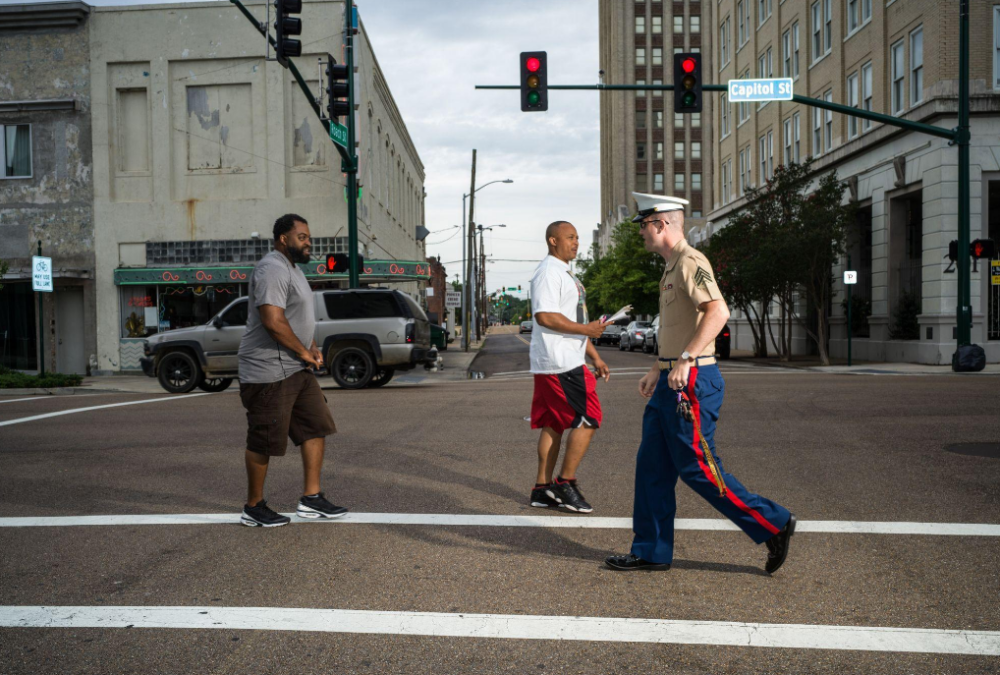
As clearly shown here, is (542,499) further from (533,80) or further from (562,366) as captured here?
(533,80)

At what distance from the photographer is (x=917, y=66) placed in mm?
25281

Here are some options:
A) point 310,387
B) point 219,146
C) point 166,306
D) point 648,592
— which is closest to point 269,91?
point 219,146

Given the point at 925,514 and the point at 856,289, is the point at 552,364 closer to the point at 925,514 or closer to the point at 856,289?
the point at 925,514

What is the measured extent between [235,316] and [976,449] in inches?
522

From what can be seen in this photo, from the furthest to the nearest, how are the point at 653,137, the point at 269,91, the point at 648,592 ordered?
the point at 653,137 < the point at 269,91 < the point at 648,592

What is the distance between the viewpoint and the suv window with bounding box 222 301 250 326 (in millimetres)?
17172

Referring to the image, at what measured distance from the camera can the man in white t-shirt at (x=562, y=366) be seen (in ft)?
19.6

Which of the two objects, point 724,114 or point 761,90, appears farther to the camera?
point 724,114

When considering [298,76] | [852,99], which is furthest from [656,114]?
[298,76]

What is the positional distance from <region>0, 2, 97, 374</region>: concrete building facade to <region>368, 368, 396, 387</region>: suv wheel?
528 inches

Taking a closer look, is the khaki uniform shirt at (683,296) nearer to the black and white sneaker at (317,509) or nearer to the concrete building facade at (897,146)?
the black and white sneaker at (317,509)

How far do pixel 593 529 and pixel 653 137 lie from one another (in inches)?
3583

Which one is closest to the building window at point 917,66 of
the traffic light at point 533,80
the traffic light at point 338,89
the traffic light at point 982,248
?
the traffic light at point 982,248

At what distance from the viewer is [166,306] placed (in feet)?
90.1
